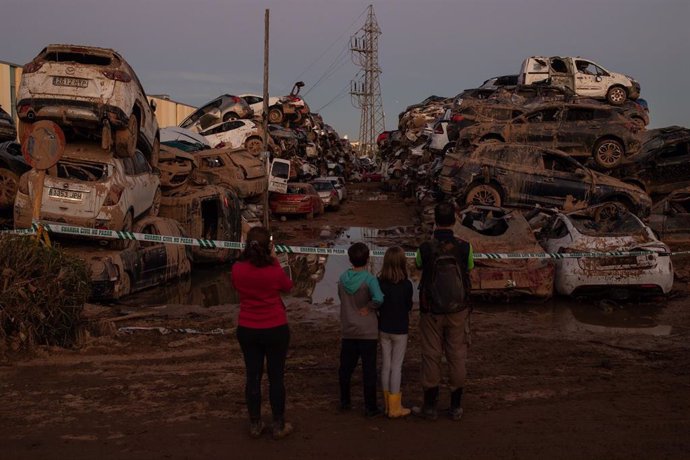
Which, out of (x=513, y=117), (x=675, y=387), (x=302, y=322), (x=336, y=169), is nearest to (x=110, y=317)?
(x=302, y=322)

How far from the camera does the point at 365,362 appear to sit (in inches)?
208

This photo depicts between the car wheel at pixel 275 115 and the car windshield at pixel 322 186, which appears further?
the car wheel at pixel 275 115

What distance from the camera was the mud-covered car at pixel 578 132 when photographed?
68.1 feet

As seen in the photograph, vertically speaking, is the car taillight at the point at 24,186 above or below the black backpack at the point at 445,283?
above

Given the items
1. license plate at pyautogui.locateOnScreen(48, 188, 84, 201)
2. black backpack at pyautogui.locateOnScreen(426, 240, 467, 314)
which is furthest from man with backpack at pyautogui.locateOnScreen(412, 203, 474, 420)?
license plate at pyautogui.locateOnScreen(48, 188, 84, 201)

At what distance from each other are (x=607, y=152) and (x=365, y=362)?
17887 millimetres

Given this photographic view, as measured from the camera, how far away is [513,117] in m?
21.8

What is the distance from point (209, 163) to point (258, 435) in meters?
14.9

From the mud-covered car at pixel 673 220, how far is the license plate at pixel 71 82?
12.1 m

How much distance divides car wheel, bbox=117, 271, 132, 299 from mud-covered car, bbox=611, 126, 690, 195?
48.0 feet

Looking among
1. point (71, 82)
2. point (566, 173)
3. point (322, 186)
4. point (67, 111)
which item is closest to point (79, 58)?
point (71, 82)

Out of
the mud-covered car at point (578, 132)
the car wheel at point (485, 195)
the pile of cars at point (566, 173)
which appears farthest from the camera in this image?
the mud-covered car at point (578, 132)

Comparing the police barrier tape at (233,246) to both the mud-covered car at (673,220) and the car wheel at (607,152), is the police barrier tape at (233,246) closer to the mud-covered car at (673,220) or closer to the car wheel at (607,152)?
the mud-covered car at (673,220)

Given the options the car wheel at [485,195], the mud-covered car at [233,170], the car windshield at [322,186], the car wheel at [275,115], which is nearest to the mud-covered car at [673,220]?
the car wheel at [485,195]
